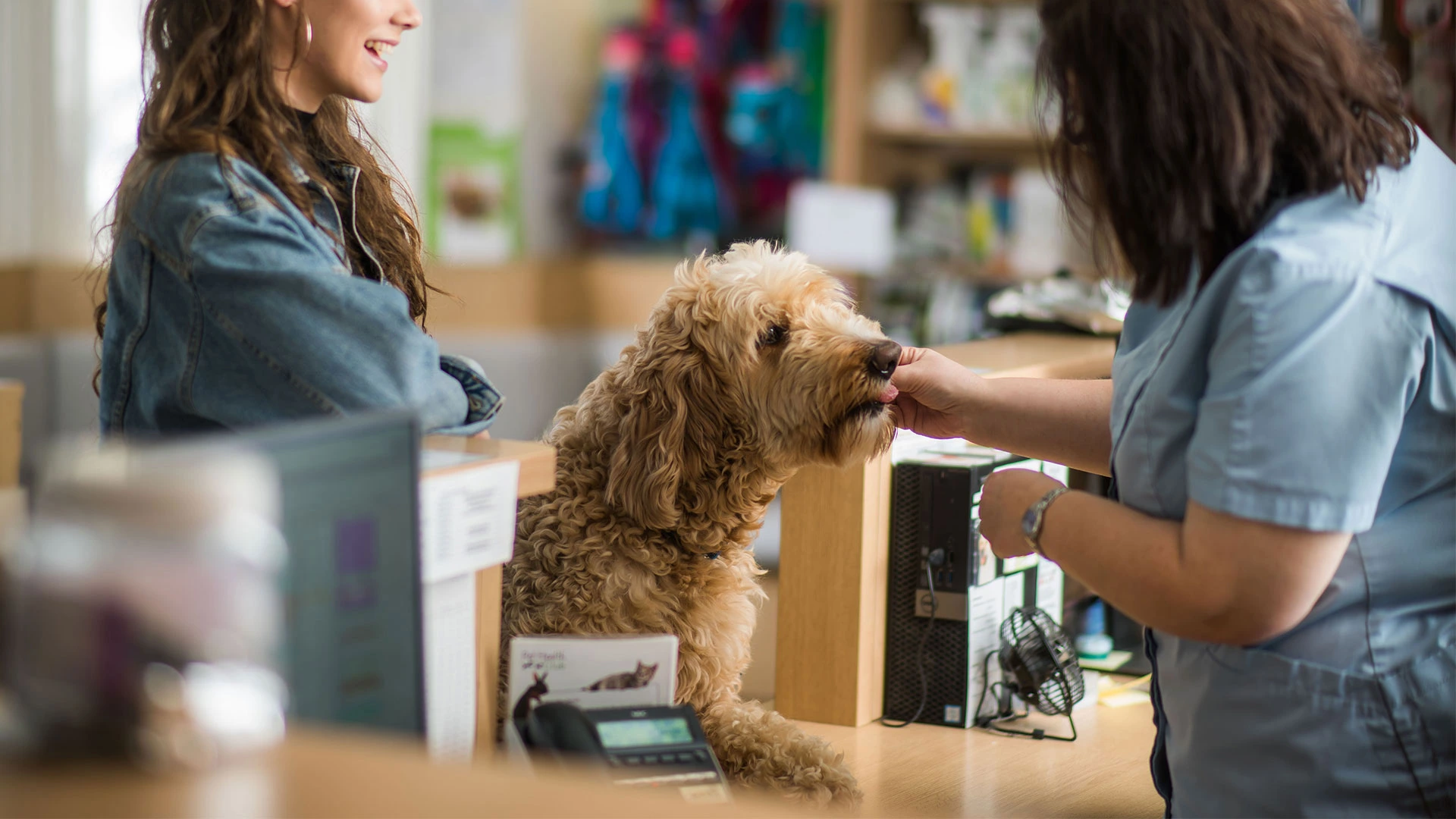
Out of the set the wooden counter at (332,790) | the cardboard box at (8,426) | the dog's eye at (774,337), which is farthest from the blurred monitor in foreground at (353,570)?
the cardboard box at (8,426)

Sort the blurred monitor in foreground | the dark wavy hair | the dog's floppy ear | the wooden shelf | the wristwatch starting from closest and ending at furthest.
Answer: the blurred monitor in foreground < the dark wavy hair < the wristwatch < the dog's floppy ear < the wooden shelf

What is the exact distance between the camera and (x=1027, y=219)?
5477 mm

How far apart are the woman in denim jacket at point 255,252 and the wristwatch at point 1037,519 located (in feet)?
1.84

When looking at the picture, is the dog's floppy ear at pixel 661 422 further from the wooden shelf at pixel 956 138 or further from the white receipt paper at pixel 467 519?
the wooden shelf at pixel 956 138

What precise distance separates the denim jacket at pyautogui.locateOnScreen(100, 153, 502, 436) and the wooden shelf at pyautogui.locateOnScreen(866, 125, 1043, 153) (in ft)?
14.6

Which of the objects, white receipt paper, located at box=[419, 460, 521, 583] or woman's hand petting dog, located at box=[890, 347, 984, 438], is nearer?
white receipt paper, located at box=[419, 460, 521, 583]

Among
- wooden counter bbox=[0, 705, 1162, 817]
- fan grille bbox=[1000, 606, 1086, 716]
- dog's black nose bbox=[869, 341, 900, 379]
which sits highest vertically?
dog's black nose bbox=[869, 341, 900, 379]

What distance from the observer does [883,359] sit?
1784 millimetres

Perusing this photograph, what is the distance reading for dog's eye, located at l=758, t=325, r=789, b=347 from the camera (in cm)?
181

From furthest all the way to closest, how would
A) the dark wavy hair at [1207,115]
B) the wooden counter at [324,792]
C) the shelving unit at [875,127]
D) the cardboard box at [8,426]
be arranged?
the shelving unit at [875,127] → the cardboard box at [8,426] → the dark wavy hair at [1207,115] → the wooden counter at [324,792]

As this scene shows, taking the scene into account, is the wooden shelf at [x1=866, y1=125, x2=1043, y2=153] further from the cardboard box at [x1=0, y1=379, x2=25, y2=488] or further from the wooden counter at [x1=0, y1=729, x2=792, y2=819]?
the wooden counter at [x1=0, y1=729, x2=792, y2=819]

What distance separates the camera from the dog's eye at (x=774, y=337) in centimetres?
181

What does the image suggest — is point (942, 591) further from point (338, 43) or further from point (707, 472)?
point (338, 43)

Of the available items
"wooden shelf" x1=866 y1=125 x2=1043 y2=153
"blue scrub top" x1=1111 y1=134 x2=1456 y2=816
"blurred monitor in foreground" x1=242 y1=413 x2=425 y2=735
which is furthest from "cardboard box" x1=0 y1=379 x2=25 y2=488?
"wooden shelf" x1=866 y1=125 x2=1043 y2=153
